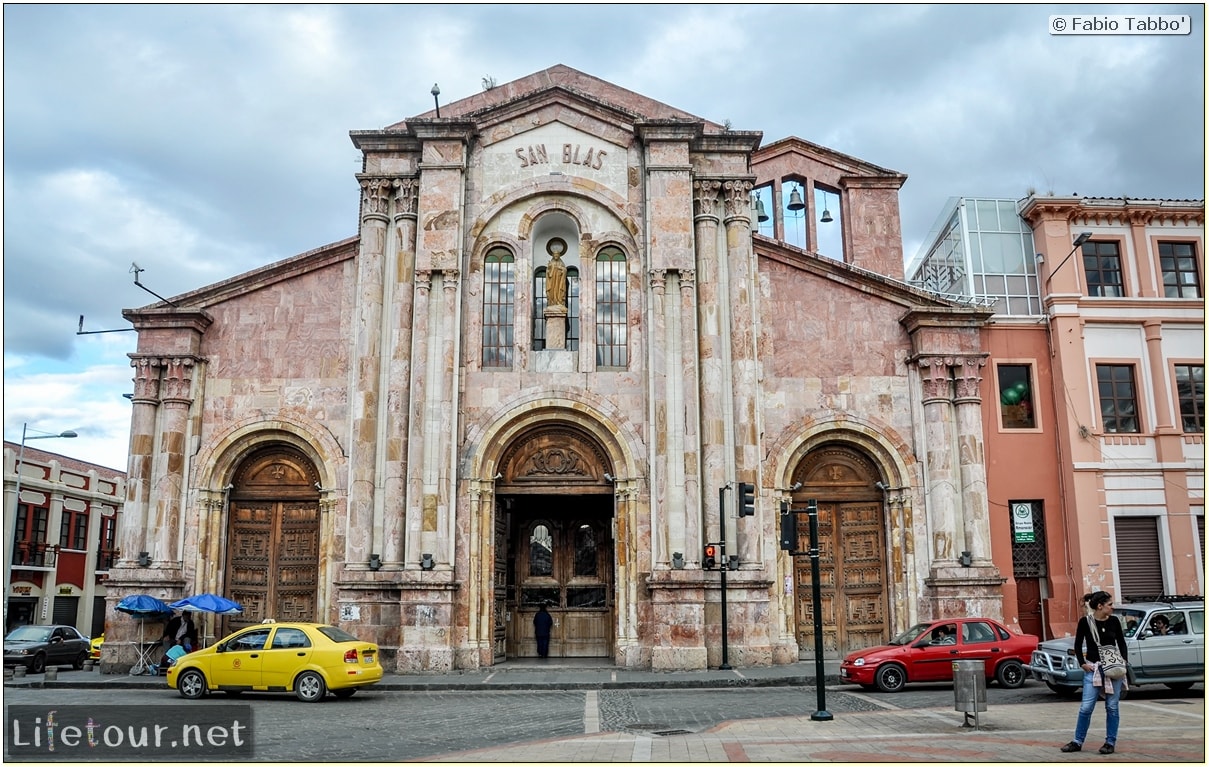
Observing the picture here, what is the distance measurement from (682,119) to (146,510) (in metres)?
16.8

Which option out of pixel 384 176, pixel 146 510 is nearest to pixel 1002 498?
pixel 384 176

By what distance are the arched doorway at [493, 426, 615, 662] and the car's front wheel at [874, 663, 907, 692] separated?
26.2 ft

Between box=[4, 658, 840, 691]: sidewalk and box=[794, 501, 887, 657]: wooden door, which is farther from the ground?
box=[794, 501, 887, 657]: wooden door

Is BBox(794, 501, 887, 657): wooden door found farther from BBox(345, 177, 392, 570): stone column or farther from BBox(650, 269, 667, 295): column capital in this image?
BBox(345, 177, 392, 570): stone column

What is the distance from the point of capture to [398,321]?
24359 millimetres

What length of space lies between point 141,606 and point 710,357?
47.7ft

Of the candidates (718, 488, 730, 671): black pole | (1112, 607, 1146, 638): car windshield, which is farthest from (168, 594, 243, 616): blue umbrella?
(1112, 607, 1146, 638): car windshield

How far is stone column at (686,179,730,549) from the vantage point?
2345cm

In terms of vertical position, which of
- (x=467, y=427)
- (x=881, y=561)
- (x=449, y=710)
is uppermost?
(x=467, y=427)

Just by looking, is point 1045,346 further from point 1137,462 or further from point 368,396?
point 368,396

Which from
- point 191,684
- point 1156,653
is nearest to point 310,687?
point 191,684

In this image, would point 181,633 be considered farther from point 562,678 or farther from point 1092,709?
point 1092,709

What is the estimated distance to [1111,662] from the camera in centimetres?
1168

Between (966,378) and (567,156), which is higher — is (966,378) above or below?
below
